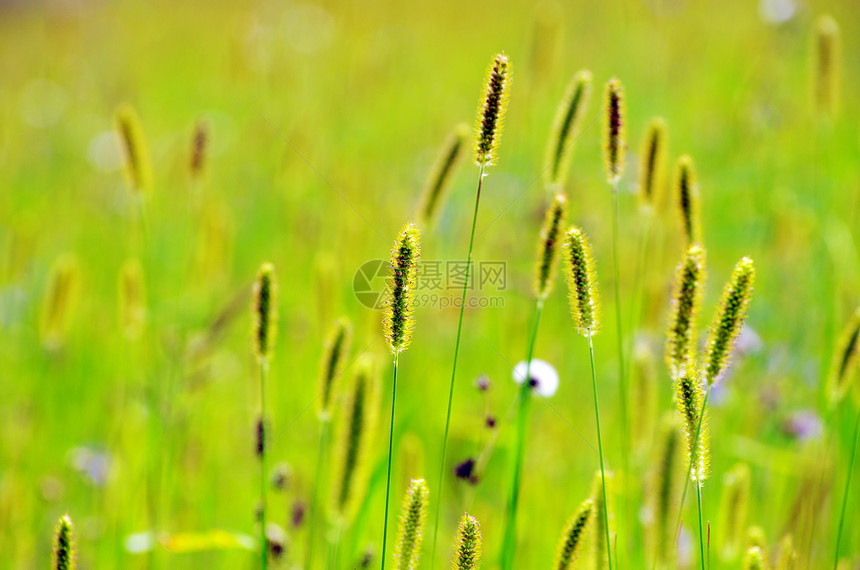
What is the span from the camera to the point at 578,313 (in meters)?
1.07

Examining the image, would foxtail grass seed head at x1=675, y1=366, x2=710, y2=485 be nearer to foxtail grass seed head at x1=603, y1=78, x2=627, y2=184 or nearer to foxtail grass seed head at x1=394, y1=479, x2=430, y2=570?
foxtail grass seed head at x1=394, y1=479, x2=430, y2=570

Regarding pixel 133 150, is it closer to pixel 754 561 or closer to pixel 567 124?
pixel 567 124

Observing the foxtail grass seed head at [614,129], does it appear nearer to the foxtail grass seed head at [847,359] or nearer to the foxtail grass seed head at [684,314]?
the foxtail grass seed head at [684,314]

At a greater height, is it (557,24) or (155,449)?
(557,24)

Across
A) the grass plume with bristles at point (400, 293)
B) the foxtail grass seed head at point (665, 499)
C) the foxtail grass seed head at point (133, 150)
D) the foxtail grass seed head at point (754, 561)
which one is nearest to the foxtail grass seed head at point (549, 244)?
the grass plume with bristles at point (400, 293)

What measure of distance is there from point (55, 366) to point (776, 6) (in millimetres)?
4276

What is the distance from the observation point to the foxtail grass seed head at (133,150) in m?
1.80

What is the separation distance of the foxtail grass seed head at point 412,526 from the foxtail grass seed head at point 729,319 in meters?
0.45

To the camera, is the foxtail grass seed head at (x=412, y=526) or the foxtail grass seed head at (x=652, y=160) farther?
the foxtail grass seed head at (x=652, y=160)

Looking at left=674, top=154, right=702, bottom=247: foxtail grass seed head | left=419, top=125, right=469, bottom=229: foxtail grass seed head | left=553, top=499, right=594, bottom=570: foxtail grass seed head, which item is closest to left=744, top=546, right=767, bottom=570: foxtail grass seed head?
left=553, top=499, right=594, bottom=570: foxtail grass seed head

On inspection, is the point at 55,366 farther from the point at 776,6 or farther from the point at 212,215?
the point at 776,6

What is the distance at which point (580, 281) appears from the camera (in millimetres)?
1053

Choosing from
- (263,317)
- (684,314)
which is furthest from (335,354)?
(684,314)

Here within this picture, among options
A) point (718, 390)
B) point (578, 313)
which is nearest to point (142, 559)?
→ point (578, 313)
